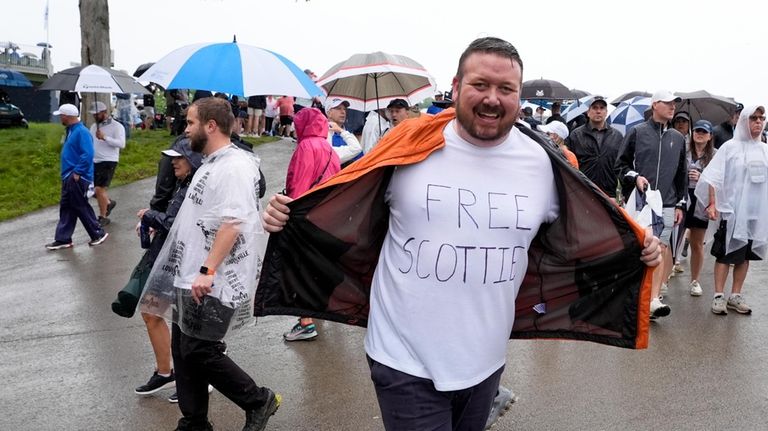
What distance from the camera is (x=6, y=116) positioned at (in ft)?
85.9

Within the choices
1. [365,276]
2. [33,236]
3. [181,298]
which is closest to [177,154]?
[181,298]

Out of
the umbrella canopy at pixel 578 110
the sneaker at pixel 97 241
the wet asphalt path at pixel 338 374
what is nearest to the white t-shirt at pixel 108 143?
the sneaker at pixel 97 241

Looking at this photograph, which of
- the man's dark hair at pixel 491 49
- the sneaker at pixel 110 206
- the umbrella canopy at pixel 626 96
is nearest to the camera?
the man's dark hair at pixel 491 49

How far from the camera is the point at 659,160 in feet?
22.5

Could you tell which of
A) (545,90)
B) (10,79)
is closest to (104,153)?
(545,90)

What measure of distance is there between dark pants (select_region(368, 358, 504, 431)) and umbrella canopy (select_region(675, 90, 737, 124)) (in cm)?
1067

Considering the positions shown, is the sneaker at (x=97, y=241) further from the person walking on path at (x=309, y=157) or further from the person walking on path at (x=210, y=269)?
the person walking on path at (x=210, y=269)

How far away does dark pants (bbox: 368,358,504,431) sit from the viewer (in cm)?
262

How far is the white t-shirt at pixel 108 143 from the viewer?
36.2ft

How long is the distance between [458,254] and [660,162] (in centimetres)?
486

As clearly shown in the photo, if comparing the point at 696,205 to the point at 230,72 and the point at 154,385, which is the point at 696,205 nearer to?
the point at 230,72

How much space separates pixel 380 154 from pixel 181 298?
1738 mm

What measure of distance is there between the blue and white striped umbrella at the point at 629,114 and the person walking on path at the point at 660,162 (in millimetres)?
5826

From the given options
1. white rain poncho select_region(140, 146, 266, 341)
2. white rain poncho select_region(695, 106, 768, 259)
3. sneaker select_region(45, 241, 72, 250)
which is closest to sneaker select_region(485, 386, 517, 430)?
white rain poncho select_region(140, 146, 266, 341)
